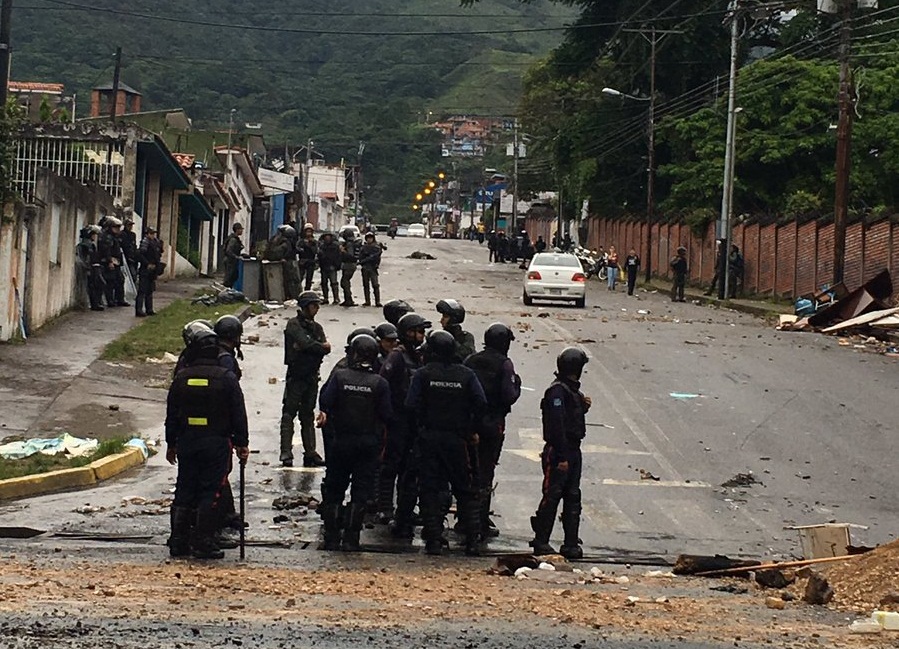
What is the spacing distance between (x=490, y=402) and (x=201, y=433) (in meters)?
2.60

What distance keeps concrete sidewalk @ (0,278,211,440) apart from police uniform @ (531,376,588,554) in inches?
256

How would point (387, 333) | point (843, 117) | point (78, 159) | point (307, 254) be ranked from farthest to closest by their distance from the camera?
point (78, 159) → point (843, 117) → point (307, 254) → point (387, 333)

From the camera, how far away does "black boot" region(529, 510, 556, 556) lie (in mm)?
12094

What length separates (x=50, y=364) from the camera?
827 inches

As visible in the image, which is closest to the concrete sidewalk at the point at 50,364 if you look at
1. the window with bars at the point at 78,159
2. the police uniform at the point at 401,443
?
the police uniform at the point at 401,443

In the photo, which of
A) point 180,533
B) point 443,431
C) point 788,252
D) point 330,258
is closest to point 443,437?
point 443,431

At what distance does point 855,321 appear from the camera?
32.3m

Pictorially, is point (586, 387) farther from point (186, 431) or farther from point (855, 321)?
point (855, 321)

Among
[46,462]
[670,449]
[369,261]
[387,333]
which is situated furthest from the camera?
[369,261]

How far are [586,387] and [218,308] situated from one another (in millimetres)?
11397

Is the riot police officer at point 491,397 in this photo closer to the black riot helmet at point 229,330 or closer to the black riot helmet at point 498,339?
the black riot helmet at point 498,339

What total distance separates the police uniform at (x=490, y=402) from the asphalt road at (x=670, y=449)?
501 mm

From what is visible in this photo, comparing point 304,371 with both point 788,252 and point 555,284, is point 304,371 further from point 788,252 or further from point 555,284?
point 788,252

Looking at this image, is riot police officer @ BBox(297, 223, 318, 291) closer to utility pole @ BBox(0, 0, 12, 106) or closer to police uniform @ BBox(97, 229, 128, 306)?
police uniform @ BBox(97, 229, 128, 306)
